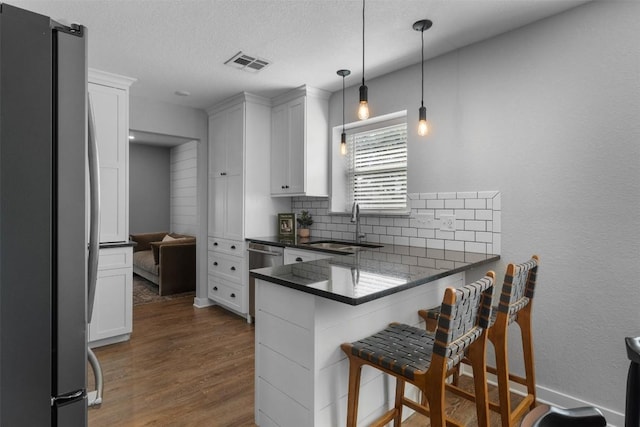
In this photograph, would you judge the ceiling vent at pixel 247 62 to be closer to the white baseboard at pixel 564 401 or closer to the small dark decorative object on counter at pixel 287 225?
the small dark decorative object on counter at pixel 287 225

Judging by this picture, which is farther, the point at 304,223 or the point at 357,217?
the point at 304,223

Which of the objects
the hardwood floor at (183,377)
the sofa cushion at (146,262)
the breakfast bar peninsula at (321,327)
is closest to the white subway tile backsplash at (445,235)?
the breakfast bar peninsula at (321,327)

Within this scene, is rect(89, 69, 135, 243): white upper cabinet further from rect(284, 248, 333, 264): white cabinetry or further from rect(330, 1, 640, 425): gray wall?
rect(330, 1, 640, 425): gray wall

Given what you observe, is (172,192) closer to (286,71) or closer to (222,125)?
(222,125)

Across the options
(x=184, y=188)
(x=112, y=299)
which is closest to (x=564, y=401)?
(x=112, y=299)

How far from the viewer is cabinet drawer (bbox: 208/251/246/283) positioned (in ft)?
12.7

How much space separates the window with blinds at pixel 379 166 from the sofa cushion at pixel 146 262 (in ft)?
11.2

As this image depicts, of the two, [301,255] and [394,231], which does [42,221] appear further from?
[394,231]

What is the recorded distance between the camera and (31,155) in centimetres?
87

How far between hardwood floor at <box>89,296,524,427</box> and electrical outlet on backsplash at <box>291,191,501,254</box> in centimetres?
103

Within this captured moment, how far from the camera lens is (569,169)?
2.14 m

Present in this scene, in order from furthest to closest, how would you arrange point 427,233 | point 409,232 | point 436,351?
1. point 409,232
2. point 427,233
3. point 436,351

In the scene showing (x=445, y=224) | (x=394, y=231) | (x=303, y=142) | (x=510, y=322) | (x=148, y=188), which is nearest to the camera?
(x=510, y=322)

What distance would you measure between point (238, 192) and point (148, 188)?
396 cm
